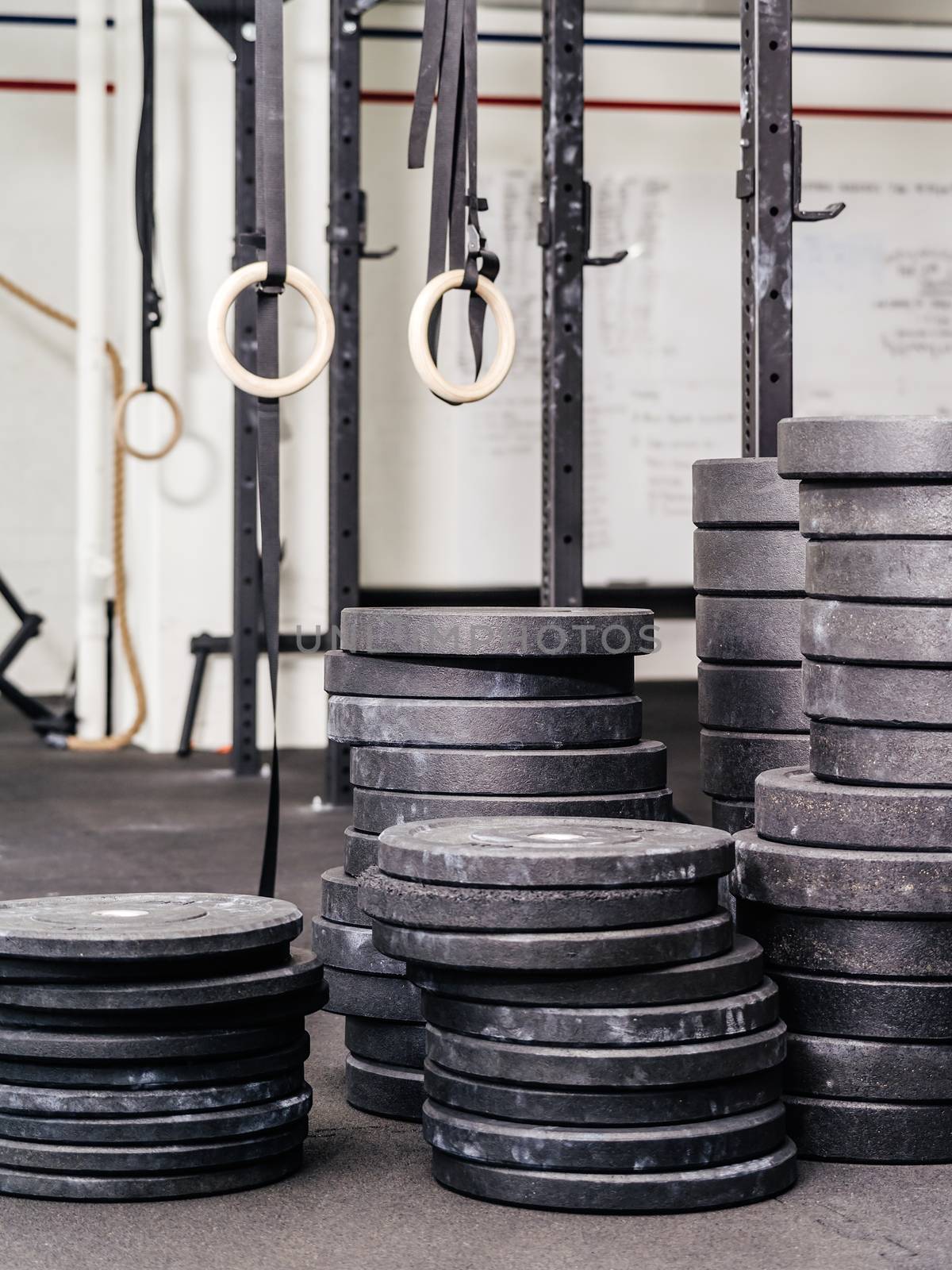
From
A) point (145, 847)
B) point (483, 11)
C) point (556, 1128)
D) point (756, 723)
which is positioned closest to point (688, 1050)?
point (556, 1128)

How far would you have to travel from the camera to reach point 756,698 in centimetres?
309

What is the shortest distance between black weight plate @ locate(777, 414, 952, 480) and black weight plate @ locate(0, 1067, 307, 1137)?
115cm

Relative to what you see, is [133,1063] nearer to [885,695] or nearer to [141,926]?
[141,926]

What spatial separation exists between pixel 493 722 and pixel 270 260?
73 cm

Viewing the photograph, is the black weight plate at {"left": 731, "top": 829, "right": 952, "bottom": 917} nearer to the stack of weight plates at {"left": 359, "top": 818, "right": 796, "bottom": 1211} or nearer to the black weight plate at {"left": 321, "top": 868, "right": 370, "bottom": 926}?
the stack of weight plates at {"left": 359, "top": 818, "right": 796, "bottom": 1211}

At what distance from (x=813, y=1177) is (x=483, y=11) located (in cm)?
623

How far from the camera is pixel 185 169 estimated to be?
21.9ft

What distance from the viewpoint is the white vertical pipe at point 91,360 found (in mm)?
7133


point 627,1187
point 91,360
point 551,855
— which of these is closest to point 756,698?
point 551,855

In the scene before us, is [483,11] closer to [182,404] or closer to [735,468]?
[182,404]

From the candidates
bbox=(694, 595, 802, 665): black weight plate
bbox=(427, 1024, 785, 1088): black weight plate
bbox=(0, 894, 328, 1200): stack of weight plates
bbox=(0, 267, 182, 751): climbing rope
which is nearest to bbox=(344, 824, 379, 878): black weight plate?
bbox=(0, 894, 328, 1200): stack of weight plates

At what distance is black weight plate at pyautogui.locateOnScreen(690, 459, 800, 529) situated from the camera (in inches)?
120

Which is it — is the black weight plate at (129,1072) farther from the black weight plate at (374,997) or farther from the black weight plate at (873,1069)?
the black weight plate at (873,1069)

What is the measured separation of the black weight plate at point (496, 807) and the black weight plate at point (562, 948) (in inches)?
→ 13.7
